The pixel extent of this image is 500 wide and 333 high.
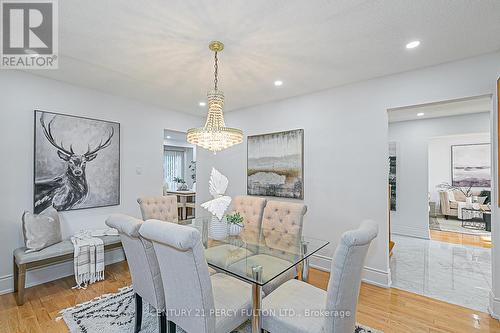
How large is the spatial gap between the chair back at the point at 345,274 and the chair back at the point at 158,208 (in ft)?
7.90

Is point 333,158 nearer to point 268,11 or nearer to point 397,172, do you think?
point 268,11

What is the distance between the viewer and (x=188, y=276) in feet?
4.39

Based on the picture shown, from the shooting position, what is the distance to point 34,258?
242 cm

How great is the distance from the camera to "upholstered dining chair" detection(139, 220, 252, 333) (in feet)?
4.14

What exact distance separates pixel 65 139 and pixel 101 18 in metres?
1.98

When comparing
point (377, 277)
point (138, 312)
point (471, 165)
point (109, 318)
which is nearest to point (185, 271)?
point (138, 312)

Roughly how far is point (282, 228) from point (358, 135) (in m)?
1.61

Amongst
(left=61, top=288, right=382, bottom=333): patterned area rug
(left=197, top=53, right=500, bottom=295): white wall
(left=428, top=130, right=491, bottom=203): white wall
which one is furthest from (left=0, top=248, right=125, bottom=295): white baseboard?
(left=428, top=130, right=491, bottom=203): white wall

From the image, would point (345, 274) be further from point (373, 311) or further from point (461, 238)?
point (461, 238)

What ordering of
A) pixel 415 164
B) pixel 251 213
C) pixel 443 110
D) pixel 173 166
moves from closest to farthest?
pixel 251 213 → pixel 443 110 → pixel 415 164 → pixel 173 166

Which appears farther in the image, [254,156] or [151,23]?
[254,156]

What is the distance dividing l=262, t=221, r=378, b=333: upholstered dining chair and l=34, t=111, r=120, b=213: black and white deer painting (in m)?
2.95

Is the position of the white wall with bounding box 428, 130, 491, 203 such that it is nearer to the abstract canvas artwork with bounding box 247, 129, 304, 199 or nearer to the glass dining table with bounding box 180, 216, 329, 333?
the abstract canvas artwork with bounding box 247, 129, 304, 199

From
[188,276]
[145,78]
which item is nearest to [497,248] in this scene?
[188,276]
